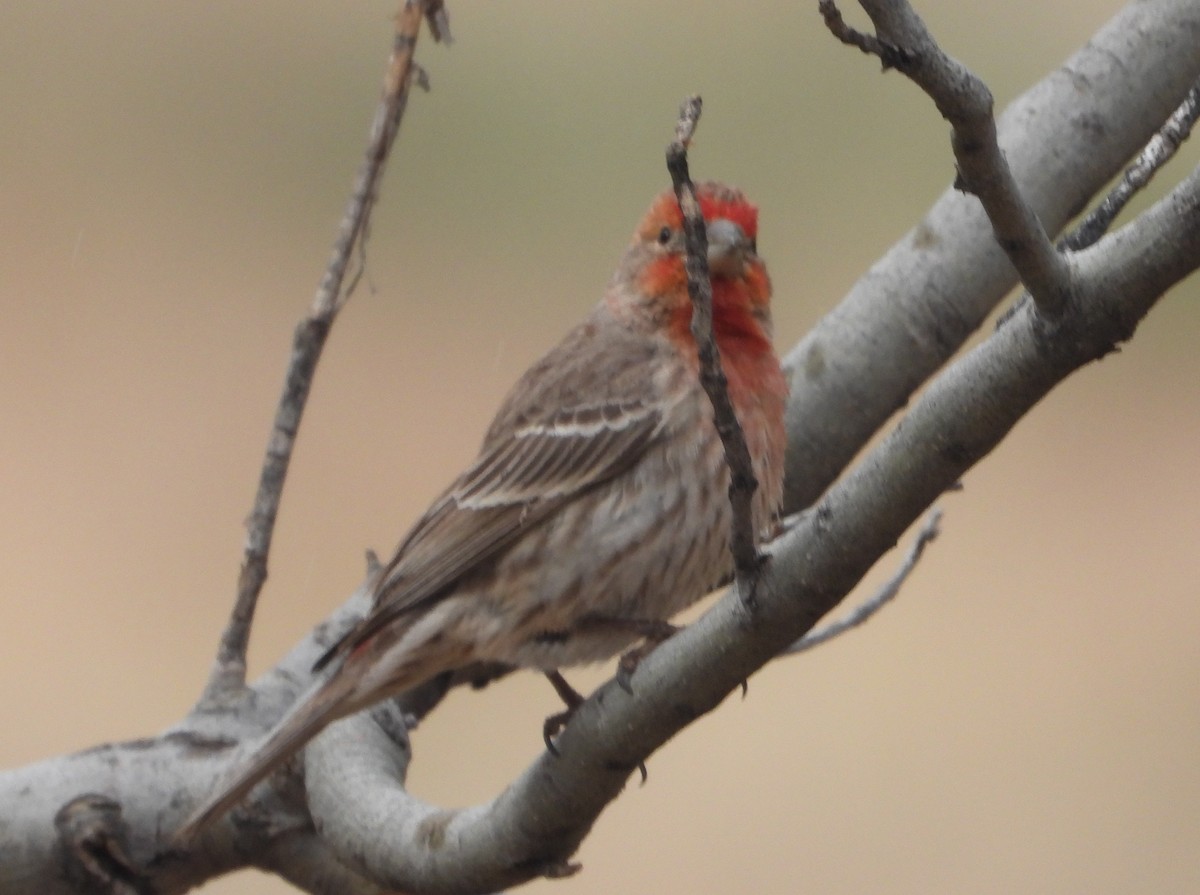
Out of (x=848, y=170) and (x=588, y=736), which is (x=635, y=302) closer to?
(x=588, y=736)

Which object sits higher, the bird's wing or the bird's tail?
the bird's wing

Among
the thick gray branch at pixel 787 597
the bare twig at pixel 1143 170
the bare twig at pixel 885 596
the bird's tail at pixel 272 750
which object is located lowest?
the thick gray branch at pixel 787 597

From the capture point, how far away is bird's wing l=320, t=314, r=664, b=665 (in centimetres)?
371

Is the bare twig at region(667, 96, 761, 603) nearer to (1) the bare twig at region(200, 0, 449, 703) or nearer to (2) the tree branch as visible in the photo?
(1) the bare twig at region(200, 0, 449, 703)

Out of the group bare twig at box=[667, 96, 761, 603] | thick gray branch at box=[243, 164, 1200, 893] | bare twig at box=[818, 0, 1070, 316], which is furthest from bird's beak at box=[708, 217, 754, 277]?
bare twig at box=[818, 0, 1070, 316]

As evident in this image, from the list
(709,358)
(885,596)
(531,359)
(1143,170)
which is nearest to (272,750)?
(885,596)

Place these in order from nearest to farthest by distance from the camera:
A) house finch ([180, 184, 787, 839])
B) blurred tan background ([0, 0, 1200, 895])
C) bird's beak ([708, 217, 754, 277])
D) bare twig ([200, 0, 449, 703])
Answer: house finch ([180, 184, 787, 839])
bare twig ([200, 0, 449, 703])
bird's beak ([708, 217, 754, 277])
blurred tan background ([0, 0, 1200, 895])

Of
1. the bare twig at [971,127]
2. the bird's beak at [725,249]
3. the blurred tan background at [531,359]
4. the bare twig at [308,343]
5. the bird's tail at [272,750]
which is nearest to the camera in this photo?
the bare twig at [971,127]

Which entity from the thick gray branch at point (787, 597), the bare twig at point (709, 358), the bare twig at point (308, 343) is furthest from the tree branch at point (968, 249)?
the bare twig at point (709, 358)

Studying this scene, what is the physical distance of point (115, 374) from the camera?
688 centimetres

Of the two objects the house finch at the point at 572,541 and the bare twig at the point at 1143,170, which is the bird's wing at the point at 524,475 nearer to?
the house finch at the point at 572,541

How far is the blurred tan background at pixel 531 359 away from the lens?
19.5ft

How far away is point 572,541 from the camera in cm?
368

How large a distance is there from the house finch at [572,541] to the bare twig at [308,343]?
0.75 ft
